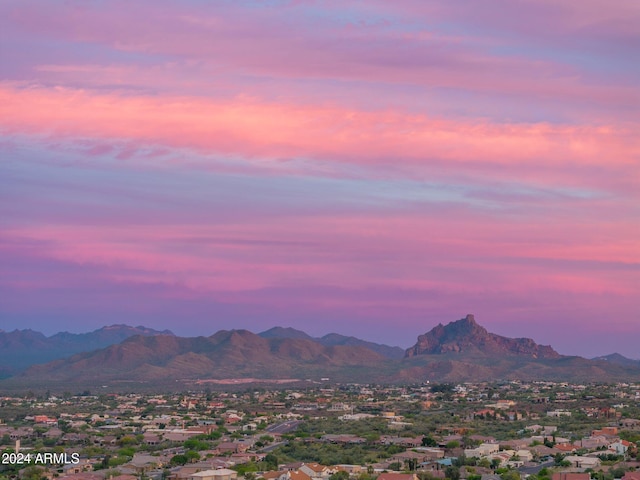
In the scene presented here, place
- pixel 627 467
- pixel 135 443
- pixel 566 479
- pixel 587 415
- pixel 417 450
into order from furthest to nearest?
1. pixel 587 415
2. pixel 135 443
3. pixel 417 450
4. pixel 627 467
5. pixel 566 479

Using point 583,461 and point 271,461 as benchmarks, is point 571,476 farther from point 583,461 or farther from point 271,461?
point 271,461

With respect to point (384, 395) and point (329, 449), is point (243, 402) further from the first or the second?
point (329, 449)

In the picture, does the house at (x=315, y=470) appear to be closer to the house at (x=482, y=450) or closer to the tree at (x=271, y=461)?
the tree at (x=271, y=461)

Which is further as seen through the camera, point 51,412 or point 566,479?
point 51,412

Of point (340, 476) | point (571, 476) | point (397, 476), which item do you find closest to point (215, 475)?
point (340, 476)

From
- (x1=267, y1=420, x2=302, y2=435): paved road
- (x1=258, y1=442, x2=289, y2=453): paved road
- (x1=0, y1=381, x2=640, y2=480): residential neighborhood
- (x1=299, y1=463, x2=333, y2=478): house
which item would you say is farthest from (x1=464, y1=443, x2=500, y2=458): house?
(x1=267, y1=420, x2=302, y2=435): paved road

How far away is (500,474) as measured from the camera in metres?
67.3

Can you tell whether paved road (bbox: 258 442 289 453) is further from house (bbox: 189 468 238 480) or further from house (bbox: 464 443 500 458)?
house (bbox: 189 468 238 480)

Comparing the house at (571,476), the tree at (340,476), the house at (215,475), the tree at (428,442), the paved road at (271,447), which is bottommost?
the house at (215,475)

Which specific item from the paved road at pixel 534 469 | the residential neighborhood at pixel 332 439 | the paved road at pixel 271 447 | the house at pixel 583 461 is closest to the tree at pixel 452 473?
the residential neighborhood at pixel 332 439

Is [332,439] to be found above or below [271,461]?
above

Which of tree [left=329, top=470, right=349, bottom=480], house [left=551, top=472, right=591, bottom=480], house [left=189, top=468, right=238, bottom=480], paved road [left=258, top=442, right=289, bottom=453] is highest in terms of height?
paved road [left=258, top=442, right=289, bottom=453]

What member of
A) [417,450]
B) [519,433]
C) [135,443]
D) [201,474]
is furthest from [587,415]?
[201,474]

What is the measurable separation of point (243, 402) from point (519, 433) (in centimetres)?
6496
